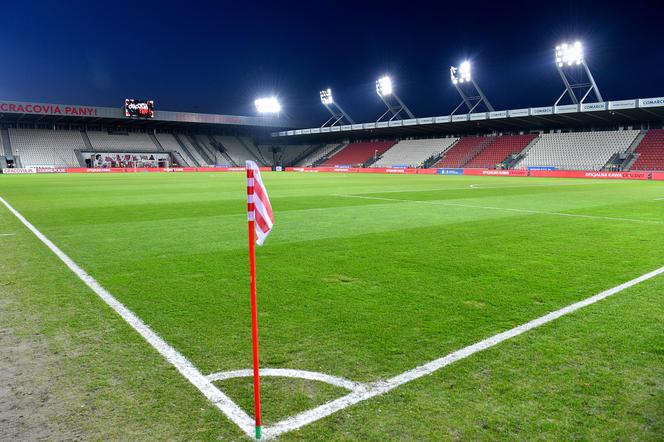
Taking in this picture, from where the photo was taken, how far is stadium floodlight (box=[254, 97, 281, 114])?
86125 mm

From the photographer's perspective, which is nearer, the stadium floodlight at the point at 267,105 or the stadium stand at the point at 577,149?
the stadium stand at the point at 577,149

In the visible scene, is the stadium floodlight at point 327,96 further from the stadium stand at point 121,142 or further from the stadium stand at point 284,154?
the stadium stand at point 121,142

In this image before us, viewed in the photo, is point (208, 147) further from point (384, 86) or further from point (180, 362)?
point (180, 362)

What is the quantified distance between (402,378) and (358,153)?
77.6 metres

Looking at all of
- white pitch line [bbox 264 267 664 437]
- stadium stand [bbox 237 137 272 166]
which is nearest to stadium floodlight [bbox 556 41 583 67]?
white pitch line [bbox 264 267 664 437]

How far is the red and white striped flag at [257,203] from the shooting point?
330 centimetres

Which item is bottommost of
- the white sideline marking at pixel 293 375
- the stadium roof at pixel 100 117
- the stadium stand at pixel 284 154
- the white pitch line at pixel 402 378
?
the white pitch line at pixel 402 378

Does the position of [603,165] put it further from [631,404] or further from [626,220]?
[631,404]

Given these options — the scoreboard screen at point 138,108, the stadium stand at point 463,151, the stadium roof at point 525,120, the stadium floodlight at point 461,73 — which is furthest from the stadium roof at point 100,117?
the stadium floodlight at point 461,73

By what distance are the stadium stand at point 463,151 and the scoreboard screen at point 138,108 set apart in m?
42.7

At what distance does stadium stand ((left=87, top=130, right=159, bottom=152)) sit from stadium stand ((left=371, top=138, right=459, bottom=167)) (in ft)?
123

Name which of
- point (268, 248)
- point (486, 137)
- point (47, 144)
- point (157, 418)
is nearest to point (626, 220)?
point (268, 248)

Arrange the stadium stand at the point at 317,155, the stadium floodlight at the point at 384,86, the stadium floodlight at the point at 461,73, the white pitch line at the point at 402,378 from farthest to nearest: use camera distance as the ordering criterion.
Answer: the stadium stand at the point at 317,155, the stadium floodlight at the point at 384,86, the stadium floodlight at the point at 461,73, the white pitch line at the point at 402,378

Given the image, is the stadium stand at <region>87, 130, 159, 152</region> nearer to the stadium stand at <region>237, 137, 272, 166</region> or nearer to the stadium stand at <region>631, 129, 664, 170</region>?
the stadium stand at <region>237, 137, 272, 166</region>
